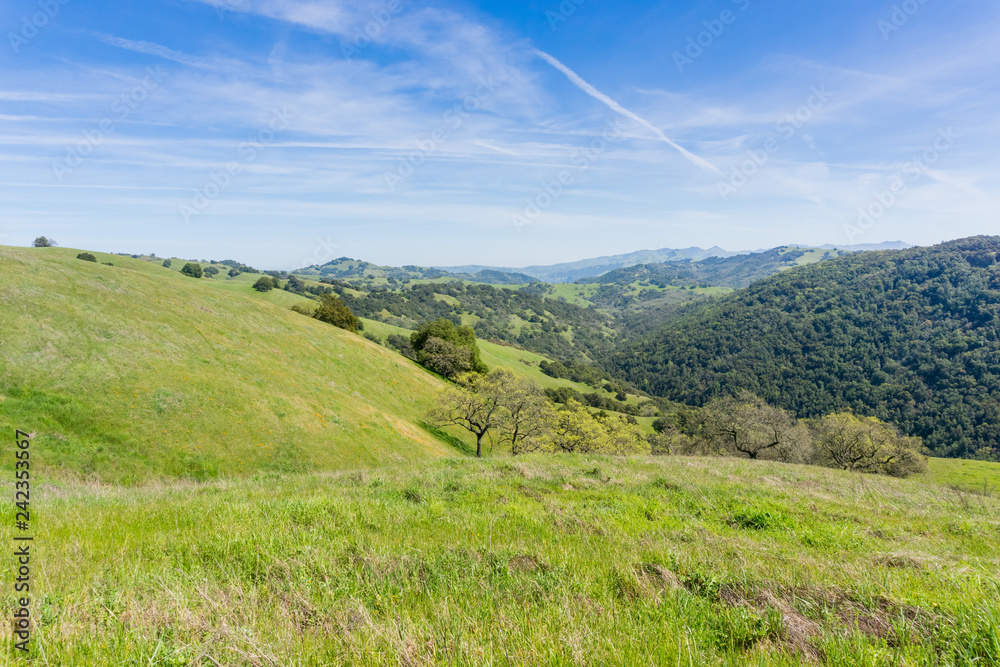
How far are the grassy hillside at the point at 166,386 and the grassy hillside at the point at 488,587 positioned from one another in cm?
1688

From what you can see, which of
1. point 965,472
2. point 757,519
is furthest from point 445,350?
point 965,472

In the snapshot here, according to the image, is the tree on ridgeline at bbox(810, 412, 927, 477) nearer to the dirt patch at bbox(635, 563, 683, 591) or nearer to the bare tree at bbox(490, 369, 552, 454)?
the bare tree at bbox(490, 369, 552, 454)

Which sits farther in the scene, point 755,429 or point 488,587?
point 755,429

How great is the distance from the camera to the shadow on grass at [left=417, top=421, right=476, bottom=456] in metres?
46.2

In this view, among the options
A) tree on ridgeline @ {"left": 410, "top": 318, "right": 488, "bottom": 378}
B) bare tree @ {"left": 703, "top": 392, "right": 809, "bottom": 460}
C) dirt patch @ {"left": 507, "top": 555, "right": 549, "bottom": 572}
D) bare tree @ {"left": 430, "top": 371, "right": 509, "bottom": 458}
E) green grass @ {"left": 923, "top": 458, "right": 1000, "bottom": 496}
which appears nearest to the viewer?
dirt patch @ {"left": 507, "top": 555, "right": 549, "bottom": 572}

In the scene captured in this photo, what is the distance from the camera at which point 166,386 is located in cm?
2656

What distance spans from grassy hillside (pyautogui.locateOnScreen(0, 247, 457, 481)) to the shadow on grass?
1.49 meters

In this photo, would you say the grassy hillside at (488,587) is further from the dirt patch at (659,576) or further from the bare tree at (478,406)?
the bare tree at (478,406)

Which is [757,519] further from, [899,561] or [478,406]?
[478,406]

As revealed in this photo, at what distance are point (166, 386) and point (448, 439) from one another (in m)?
27.7

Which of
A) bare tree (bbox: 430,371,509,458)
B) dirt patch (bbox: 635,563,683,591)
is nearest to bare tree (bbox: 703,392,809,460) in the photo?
bare tree (bbox: 430,371,509,458)

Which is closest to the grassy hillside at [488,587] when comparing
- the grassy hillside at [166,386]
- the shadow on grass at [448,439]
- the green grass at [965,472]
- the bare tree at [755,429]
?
the grassy hillside at [166,386]

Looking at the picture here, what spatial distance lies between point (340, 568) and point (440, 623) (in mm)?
2066

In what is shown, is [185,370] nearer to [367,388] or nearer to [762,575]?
[367,388]
